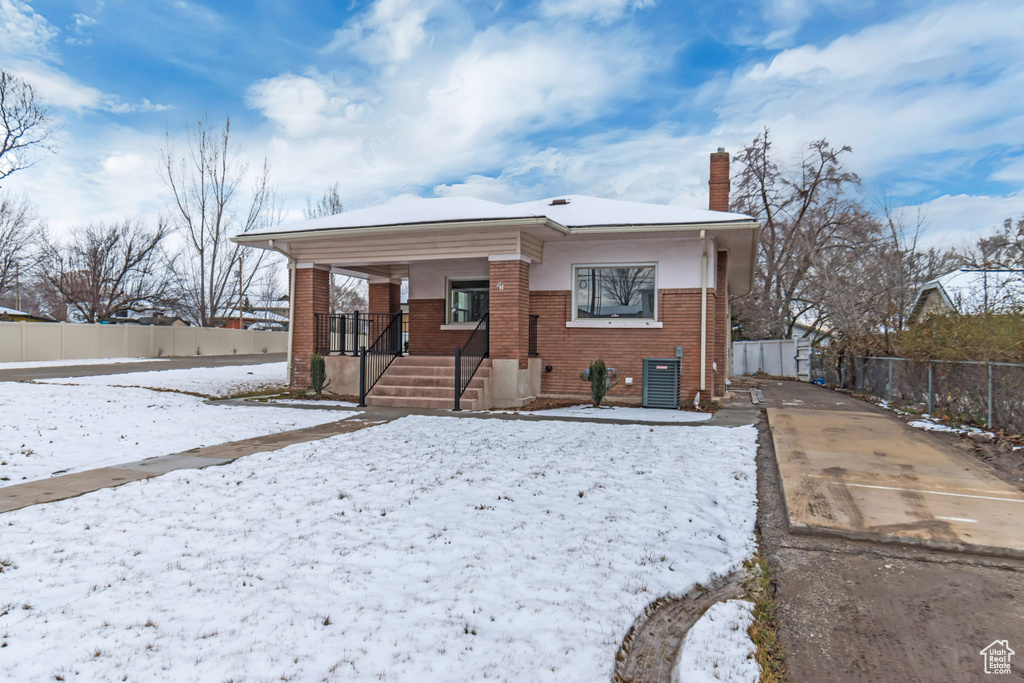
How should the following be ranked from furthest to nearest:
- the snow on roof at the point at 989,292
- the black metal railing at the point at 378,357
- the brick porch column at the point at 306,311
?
the brick porch column at the point at 306,311 < the snow on roof at the point at 989,292 < the black metal railing at the point at 378,357

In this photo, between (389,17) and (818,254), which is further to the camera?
(818,254)

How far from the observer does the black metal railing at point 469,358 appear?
11152 mm

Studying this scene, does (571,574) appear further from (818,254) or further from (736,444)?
(818,254)

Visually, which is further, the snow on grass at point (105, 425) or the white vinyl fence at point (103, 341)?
the white vinyl fence at point (103, 341)

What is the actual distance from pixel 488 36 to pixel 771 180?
23822mm

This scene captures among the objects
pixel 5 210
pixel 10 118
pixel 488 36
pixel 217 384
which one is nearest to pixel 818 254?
pixel 488 36

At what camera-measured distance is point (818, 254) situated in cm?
2972

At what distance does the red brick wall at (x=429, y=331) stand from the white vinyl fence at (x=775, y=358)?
16.7m

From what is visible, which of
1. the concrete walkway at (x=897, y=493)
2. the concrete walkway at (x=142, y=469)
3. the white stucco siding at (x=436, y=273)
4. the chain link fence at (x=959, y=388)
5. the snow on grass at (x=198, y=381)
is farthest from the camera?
the snow on grass at (x=198, y=381)

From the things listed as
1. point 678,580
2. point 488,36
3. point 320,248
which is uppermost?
point 488,36

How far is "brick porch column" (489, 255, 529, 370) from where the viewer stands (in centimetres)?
1184

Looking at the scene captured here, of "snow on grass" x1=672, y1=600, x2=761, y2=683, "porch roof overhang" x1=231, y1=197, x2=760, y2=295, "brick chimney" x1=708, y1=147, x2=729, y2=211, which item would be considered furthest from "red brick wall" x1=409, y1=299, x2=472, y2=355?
"snow on grass" x1=672, y1=600, x2=761, y2=683

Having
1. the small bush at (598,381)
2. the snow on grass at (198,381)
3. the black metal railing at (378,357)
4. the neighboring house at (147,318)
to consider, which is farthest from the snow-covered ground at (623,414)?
the neighboring house at (147,318)

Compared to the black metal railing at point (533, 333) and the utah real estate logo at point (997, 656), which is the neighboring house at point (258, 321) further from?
the utah real estate logo at point (997, 656)
